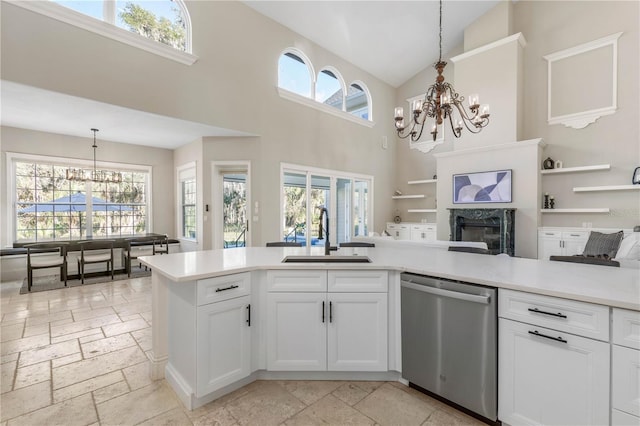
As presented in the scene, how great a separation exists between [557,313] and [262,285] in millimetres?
Result: 1825

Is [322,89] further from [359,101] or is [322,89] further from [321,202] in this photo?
[321,202]

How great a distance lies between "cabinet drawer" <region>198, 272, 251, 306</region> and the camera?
6.25 feet

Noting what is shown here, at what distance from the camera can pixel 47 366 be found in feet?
7.99

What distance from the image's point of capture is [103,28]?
3.60 m

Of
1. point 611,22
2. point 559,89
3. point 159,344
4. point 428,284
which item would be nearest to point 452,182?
point 559,89

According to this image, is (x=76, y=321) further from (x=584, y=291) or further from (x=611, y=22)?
(x=611, y=22)

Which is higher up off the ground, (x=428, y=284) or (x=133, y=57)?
(x=133, y=57)

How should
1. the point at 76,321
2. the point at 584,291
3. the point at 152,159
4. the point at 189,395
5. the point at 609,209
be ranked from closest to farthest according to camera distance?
the point at 584,291 < the point at 189,395 < the point at 76,321 < the point at 609,209 < the point at 152,159

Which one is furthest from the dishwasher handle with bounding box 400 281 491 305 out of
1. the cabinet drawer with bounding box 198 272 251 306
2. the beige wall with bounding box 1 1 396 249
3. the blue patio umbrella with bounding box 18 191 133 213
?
the blue patio umbrella with bounding box 18 191 133 213

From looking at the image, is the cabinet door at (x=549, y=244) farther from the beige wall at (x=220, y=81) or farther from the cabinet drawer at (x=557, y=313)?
the cabinet drawer at (x=557, y=313)

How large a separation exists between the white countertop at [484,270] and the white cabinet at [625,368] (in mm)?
80

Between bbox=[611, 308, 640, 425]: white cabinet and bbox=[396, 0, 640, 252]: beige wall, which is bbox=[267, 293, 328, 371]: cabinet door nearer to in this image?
bbox=[611, 308, 640, 425]: white cabinet

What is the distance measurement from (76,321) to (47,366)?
44.6 inches

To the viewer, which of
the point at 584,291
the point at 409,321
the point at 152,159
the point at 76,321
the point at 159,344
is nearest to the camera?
the point at 584,291
